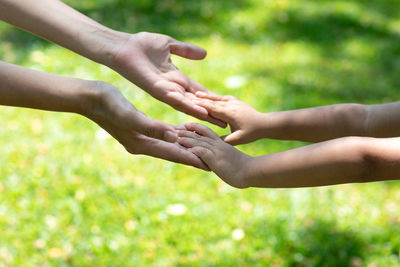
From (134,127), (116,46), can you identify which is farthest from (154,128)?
(116,46)

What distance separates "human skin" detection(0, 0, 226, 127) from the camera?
85.4 inches

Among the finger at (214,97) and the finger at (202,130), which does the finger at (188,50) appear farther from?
the finger at (202,130)

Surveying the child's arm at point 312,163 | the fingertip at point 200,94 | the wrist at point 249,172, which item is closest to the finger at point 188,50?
the fingertip at point 200,94

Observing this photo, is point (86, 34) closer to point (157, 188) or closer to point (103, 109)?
point (103, 109)

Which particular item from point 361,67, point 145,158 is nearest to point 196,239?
point 145,158

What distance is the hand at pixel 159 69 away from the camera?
2.16m

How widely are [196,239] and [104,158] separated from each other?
802 millimetres

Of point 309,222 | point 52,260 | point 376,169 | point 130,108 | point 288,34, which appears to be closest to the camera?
point 376,169

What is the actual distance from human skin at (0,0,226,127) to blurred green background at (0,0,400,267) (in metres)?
0.81

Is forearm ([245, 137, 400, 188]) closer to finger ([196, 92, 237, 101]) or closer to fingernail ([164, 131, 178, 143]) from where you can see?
fingernail ([164, 131, 178, 143])

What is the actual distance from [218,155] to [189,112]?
324mm

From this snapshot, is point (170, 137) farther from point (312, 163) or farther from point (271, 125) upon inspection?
point (312, 163)

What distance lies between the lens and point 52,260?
104 inches

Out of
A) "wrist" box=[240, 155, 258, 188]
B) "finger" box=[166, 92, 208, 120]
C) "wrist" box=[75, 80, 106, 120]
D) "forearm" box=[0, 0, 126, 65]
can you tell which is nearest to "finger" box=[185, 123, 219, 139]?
"finger" box=[166, 92, 208, 120]
